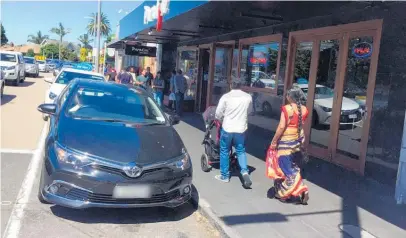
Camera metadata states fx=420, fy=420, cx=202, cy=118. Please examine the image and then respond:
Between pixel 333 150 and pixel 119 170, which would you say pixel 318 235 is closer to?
pixel 119 170

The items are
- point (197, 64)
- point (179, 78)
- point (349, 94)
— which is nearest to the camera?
point (349, 94)

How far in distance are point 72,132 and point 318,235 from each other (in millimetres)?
3035

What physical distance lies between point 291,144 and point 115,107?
8.23ft

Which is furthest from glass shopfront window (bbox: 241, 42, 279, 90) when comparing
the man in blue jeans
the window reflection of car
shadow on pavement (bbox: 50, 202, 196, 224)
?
shadow on pavement (bbox: 50, 202, 196, 224)

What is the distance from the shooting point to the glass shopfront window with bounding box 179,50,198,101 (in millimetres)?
15874

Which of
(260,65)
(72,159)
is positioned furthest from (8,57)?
(72,159)

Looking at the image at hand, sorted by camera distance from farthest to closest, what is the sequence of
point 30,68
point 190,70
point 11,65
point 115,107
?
point 30,68
point 11,65
point 190,70
point 115,107

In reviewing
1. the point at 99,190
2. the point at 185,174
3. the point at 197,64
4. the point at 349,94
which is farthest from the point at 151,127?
the point at 197,64

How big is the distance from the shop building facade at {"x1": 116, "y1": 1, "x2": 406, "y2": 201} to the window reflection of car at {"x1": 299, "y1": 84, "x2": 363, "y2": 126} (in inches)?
0.7

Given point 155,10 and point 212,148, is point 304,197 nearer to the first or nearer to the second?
point 212,148

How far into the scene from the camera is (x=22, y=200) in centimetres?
530

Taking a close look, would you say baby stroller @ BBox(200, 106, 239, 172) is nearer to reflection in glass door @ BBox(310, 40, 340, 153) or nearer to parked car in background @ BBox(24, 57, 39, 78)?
reflection in glass door @ BBox(310, 40, 340, 153)

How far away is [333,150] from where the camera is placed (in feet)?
25.2

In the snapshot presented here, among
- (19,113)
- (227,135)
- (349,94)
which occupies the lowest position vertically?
(19,113)
